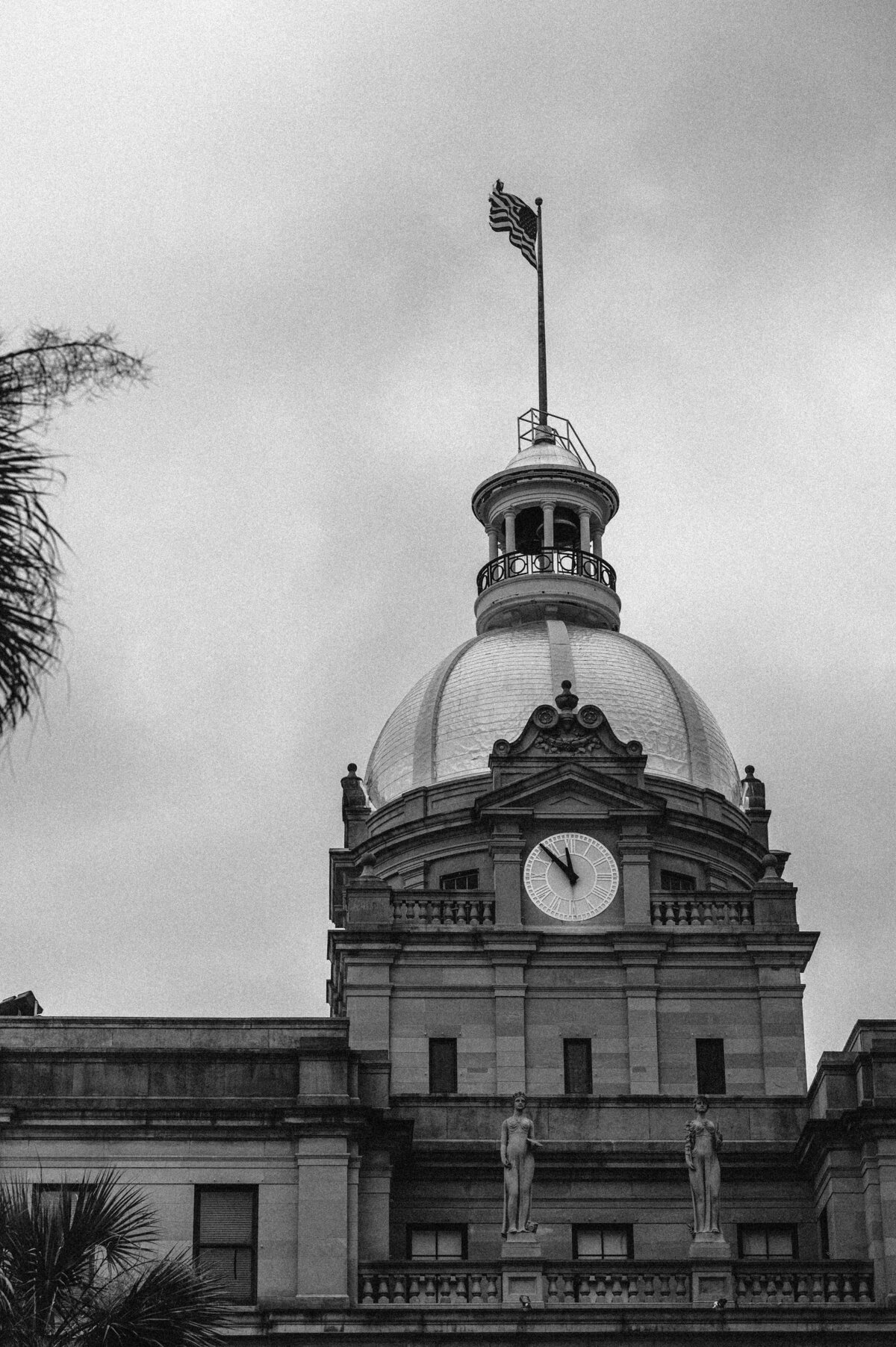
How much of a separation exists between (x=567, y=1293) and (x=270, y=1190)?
21.7ft

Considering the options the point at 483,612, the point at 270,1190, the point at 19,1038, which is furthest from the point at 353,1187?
the point at 483,612

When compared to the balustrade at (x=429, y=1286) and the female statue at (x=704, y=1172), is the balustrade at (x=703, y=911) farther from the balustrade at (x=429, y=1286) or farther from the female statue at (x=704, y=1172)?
the balustrade at (x=429, y=1286)

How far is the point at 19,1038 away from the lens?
6375 centimetres

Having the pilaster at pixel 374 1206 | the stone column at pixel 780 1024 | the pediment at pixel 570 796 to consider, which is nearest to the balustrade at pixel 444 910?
the pediment at pixel 570 796

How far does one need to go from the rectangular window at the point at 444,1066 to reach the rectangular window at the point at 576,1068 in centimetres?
264

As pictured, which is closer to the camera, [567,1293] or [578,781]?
[567,1293]

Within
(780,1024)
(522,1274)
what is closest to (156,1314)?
(522,1274)

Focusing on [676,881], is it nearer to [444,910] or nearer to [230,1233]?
[444,910]

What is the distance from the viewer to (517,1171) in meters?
57.8

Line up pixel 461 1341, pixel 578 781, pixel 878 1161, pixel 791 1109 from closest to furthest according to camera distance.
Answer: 1. pixel 461 1341
2. pixel 878 1161
3. pixel 791 1109
4. pixel 578 781

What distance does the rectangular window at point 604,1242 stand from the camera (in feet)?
206

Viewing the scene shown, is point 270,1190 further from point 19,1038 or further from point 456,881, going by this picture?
point 456,881

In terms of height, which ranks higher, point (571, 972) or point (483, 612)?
point (483, 612)

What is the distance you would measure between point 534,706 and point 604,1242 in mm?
18017
